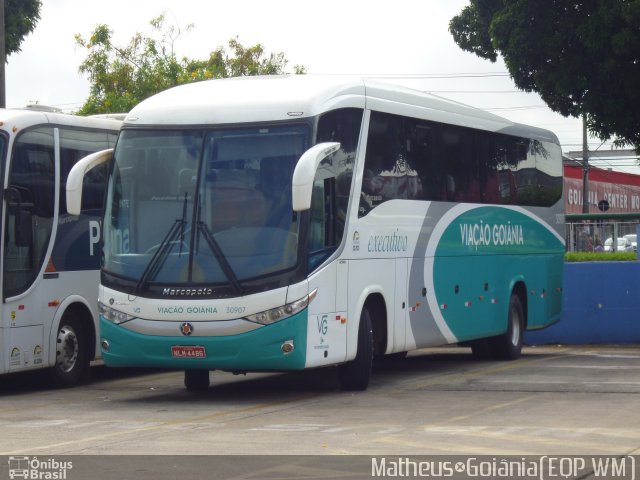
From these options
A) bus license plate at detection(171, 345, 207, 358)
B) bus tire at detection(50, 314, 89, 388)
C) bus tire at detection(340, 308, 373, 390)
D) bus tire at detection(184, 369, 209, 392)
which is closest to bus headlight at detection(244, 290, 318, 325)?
bus license plate at detection(171, 345, 207, 358)

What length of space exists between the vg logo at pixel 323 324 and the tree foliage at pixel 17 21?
77.9ft

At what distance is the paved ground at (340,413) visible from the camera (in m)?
10.8

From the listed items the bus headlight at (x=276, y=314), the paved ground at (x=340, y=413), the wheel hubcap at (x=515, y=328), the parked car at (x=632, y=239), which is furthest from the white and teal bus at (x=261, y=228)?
the parked car at (x=632, y=239)

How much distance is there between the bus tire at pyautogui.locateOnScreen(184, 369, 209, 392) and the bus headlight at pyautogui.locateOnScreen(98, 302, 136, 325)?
5.31ft

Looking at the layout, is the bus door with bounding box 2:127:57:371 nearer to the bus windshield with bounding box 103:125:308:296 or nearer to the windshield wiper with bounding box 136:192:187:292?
the bus windshield with bounding box 103:125:308:296

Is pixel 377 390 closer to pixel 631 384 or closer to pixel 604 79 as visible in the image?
pixel 631 384

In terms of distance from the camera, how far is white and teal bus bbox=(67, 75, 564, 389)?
1398 centimetres

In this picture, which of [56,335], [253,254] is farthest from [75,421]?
[56,335]

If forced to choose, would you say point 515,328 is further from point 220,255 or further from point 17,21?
point 17,21

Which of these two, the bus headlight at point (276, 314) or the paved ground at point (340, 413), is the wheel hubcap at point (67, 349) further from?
the bus headlight at point (276, 314)

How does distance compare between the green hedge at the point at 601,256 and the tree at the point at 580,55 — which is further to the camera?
the tree at the point at 580,55

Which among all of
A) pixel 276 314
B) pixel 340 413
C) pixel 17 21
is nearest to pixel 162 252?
pixel 276 314

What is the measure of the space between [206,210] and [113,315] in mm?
1586

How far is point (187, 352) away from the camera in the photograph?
14164 mm
